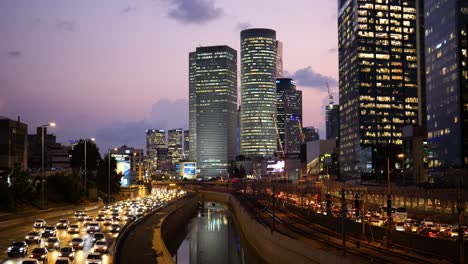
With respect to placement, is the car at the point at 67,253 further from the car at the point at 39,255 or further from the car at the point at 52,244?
the car at the point at 52,244

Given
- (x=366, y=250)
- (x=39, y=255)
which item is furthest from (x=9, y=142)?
(x=366, y=250)

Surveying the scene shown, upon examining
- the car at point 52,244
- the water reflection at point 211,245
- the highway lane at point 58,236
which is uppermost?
the car at point 52,244

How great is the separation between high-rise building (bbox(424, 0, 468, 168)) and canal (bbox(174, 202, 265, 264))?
69.1 m

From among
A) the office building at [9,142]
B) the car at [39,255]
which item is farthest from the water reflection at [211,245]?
the office building at [9,142]

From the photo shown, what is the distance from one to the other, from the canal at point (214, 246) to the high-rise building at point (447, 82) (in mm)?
69134

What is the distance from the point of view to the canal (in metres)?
87.9

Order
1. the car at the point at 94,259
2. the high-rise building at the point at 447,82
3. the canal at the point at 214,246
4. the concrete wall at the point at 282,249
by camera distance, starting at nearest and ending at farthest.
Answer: the car at the point at 94,259, the concrete wall at the point at 282,249, the canal at the point at 214,246, the high-rise building at the point at 447,82

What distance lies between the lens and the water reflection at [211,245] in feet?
293

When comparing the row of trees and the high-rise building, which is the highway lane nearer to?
the row of trees

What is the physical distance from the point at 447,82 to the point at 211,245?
105m

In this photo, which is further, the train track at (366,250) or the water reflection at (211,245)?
the water reflection at (211,245)

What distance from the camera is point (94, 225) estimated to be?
3270 inches

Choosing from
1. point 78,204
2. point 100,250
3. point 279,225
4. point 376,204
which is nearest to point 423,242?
point 100,250

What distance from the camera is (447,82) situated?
180 meters
